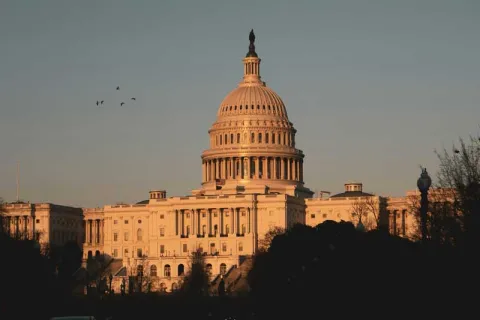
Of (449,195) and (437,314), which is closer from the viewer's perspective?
(437,314)

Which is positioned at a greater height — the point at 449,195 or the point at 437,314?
the point at 449,195

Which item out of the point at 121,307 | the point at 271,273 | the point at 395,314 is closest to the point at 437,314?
the point at 395,314

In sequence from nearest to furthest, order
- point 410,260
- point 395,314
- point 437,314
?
point 437,314, point 395,314, point 410,260

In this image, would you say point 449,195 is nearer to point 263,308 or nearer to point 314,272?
point 314,272

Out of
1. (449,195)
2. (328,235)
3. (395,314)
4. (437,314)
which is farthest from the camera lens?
(328,235)

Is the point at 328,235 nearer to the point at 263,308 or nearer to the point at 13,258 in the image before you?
the point at 263,308

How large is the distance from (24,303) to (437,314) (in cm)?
3055

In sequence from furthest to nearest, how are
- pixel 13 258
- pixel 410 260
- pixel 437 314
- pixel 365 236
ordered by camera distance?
pixel 365 236 < pixel 13 258 < pixel 410 260 < pixel 437 314

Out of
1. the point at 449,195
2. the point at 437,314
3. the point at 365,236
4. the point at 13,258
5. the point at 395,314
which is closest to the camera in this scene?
the point at 437,314

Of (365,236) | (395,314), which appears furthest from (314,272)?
(395,314)

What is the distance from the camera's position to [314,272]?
346 feet

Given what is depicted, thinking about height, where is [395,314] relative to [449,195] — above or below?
below

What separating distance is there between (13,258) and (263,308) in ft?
70.9

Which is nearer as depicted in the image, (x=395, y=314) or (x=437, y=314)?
(x=437, y=314)
